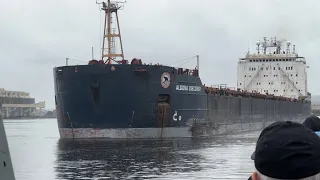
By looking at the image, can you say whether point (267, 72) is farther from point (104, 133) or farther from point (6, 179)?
point (6, 179)

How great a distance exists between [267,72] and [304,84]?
4257mm

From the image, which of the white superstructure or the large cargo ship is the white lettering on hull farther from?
the white superstructure

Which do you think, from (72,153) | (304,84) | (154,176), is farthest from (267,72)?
(154,176)

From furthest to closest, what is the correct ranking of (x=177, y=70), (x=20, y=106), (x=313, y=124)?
(x=20, y=106)
(x=177, y=70)
(x=313, y=124)

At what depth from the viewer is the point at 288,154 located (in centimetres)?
134

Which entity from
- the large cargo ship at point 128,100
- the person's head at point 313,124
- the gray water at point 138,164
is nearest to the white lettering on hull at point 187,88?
the large cargo ship at point 128,100

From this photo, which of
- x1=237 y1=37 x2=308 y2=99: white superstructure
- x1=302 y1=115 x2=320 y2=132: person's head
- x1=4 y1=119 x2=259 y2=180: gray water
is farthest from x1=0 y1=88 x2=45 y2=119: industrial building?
x1=302 y1=115 x2=320 y2=132: person's head

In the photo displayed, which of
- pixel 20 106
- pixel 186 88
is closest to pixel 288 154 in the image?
pixel 186 88

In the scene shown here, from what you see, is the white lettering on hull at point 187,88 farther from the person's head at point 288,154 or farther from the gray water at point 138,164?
the person's head at point 288,154

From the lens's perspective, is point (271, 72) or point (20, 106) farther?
point (20, 106)

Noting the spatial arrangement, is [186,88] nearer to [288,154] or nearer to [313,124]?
[313,124]

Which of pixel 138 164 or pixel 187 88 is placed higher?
pixel 187 88

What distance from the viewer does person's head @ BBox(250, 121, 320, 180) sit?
4.40 feet

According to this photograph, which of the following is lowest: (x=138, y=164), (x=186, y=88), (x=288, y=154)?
(x=138, y=164)
